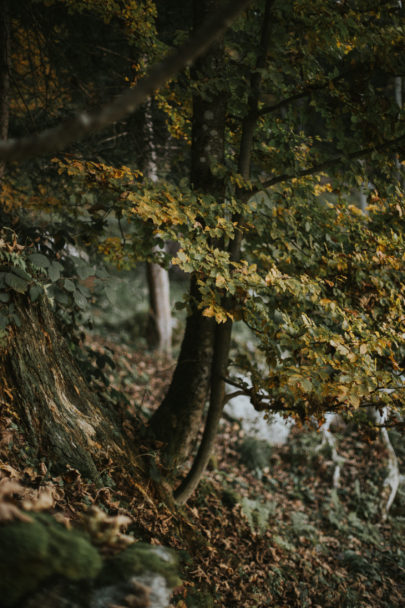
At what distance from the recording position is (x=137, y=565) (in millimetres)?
1544

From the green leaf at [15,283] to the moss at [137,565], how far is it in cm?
174

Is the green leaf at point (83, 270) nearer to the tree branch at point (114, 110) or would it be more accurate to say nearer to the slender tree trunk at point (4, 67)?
the slender tree trunk at point (4, 67)

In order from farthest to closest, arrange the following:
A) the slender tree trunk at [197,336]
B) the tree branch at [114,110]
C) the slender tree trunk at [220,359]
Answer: the slender tree trunk at [220,359] < the slender tree trunk at [197,336] < the tree branch at [114,110]

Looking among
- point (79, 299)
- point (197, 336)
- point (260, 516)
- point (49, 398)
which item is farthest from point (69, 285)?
point (260, 516)

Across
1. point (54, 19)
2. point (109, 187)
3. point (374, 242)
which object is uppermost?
point (54, 19)

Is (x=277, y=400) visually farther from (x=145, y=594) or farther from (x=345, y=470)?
(x=345, y=470)

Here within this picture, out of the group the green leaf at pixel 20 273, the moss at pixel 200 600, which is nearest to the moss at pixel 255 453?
the moss at pixel 200 600

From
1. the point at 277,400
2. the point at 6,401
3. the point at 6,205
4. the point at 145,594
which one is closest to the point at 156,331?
the point at 6,205

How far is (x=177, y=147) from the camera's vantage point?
5590mm

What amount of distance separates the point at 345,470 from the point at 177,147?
6130 mm

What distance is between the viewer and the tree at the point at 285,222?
9.27 ft

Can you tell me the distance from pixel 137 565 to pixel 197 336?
2520mm

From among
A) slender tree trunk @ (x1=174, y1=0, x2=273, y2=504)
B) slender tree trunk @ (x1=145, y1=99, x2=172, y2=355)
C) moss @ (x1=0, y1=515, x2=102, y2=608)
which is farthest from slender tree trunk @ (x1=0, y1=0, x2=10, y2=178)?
slender tree trunk @ (x1=145, y1=99, x2=172, y2=355)

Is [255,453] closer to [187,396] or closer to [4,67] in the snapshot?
[187,396]
